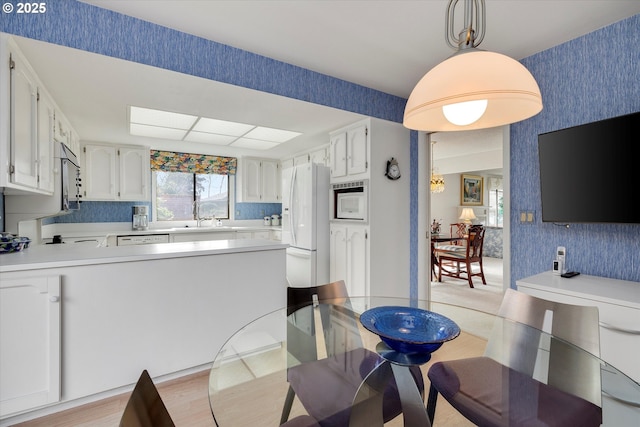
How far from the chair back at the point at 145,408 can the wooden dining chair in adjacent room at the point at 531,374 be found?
1.15 m

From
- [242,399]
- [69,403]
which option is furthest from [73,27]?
[242,399]

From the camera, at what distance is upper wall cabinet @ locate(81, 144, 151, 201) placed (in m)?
4.02

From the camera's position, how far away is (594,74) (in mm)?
2076

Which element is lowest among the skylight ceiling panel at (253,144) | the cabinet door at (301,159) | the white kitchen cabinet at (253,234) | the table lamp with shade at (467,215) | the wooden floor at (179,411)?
the wooden floor at (179,411)

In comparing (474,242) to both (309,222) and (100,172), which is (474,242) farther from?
(100,172)

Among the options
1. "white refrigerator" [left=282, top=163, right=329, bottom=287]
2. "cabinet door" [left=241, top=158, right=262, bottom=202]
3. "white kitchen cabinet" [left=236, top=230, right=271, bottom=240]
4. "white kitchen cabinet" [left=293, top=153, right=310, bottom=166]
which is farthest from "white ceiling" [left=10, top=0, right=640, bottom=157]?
"white kitchen cabinet" [left=236, top=230, right=271, bottom=240]

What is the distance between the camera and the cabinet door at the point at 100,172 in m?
4.00

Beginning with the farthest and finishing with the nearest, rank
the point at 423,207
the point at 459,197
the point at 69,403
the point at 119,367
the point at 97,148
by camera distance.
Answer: the point at 459,197 → the point at 97,148 → the point at 423,207 → the point at 119,367 → the point at 69,403

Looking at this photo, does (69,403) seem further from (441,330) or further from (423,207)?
(423,207)

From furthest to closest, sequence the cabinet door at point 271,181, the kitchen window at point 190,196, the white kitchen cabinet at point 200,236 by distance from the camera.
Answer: the cabinet door at point 271,181 → the kitchen window at point 190,196 → the white kitchen cabinet at point 200,236

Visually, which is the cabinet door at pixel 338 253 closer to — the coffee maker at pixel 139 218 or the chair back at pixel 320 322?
the chair back at pixel 320 322

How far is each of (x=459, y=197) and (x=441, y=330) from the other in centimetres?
823

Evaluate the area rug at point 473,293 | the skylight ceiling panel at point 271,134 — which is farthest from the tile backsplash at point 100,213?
the area rug at point 473,293

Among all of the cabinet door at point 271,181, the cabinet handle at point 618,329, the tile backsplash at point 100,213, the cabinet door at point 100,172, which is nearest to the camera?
the cabinet handle at point 618,329
